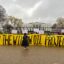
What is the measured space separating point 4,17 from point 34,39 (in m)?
29.1

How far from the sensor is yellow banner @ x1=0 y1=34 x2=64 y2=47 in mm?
31359

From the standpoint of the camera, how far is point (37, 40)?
1254 inches

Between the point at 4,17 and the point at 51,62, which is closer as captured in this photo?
the point at 51,62

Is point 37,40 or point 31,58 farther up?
point 37,40

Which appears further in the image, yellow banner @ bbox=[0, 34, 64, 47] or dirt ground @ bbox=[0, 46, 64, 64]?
yellow banner @ bbox=[0, 34, 64, 47]

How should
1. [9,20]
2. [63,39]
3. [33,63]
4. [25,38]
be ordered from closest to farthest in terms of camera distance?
[33,63]
[25,38]
[63,39]
[9,20]

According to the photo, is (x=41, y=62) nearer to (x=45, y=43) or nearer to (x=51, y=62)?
(x=51, y=62)

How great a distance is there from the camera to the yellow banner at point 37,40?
3136 centimetres

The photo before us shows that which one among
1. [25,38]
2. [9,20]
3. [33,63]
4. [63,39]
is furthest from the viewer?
[9,20]

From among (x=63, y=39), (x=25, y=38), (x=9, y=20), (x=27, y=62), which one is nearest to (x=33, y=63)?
(x=27, y=62)

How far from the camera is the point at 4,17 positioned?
60.2 meters

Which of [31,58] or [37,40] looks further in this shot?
[37,40]

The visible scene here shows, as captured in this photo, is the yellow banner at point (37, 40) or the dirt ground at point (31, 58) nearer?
the dirt ground at point (31, 58)

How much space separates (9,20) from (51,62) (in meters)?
43.9
